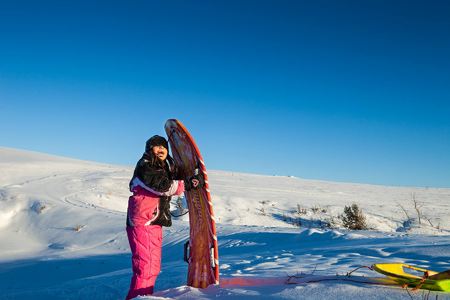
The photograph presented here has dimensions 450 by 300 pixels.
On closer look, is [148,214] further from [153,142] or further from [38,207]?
[38,207]

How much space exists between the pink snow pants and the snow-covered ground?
237 mm

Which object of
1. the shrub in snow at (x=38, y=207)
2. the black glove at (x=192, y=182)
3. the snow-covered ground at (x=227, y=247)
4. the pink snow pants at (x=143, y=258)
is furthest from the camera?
the shrub in snow at (x=38, y=207)

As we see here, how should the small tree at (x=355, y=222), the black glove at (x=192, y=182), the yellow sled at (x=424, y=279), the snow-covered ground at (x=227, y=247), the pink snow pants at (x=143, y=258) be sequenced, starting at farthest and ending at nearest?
the small tree at (x=355, y=222) < the black glove at (x=192, y=182) < the pink snow pants at (x=143, y=258) < the snow-covered ground at (x=227, y=247) < the yellow sled at (x=424, y=279)

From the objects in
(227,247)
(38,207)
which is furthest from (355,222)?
(38,207)

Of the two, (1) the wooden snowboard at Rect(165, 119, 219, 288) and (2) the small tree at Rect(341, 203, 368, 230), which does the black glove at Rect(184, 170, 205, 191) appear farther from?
(2) the small tree at Rect(341, 203, 368, 230)

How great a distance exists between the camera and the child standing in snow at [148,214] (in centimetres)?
404

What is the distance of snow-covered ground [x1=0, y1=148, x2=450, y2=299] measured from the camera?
389cm

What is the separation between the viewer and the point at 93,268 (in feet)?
23.0

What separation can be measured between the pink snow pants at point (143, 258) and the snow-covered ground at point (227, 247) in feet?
0.78

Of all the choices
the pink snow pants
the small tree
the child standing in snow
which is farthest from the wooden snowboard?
the small tree

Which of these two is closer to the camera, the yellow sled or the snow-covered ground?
the yellow sled

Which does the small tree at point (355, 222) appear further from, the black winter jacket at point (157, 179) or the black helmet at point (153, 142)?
the black helmet at point (153, 142)

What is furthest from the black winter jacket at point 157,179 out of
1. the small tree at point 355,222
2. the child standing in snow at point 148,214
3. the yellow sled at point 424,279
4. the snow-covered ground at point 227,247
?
the small tree at point 355,222

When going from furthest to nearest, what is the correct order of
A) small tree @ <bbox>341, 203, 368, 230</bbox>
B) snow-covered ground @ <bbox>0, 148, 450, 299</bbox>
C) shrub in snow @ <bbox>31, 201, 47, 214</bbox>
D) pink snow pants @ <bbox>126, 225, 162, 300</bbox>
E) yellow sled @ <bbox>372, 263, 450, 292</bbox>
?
shrub in snow @ <bbox>31, 201, 47, 214</bbox> < small tree @ <bbox>341, 203, 368, 230</bbox> < pink snow pants @ <bbox>126, 225, 162, 300</bbox> < snow-covered ground @ <bbox>0, 148, 450, 299</bbox> < yellow sled @ <bbox>372, 263, 450, 292</bbox>
